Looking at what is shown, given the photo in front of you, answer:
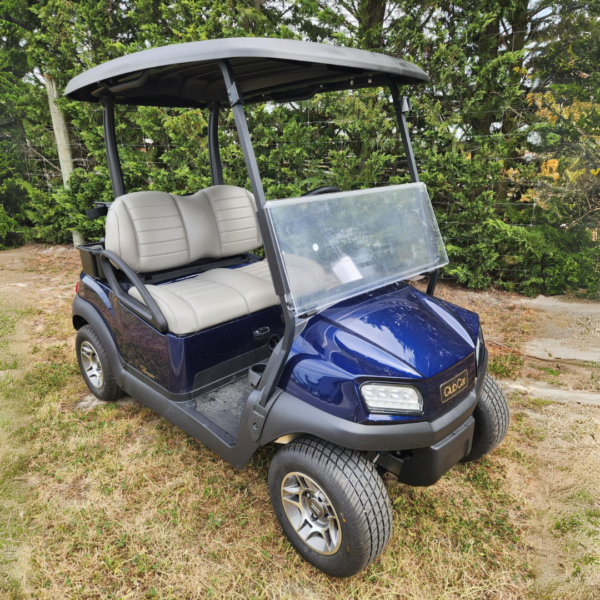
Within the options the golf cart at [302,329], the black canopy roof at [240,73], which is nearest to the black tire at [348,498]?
the golf cart at [302,329]

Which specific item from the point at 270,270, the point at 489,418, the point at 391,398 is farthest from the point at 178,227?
the point at 489,418

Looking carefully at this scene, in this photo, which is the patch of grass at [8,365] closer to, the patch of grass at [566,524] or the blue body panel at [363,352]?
the blue body panel at [363,352]

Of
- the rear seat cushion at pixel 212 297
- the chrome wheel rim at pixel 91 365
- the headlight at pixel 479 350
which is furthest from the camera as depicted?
the chrome wheel rim at pixel 91 365

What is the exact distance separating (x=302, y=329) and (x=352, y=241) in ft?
1.57

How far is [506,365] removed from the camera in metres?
3.31

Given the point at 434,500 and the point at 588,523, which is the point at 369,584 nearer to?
the point at 434,500

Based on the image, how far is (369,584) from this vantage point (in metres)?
1.68

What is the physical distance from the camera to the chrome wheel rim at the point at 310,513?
1645mm

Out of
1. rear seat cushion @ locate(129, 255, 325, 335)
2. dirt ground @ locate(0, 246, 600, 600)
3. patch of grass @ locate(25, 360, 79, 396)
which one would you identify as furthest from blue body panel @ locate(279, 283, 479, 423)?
patch of grass @ locate(25, 360, 79, 396)

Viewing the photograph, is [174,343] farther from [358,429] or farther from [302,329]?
[358,429]

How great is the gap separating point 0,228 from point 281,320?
263 inches

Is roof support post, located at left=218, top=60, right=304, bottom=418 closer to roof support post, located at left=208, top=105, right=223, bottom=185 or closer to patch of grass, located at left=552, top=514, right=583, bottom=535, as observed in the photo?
patch of grass, located at left=552, top=514, right=583, bottom=535

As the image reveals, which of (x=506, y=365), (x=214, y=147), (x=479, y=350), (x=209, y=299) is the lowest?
(x=506, y=365)

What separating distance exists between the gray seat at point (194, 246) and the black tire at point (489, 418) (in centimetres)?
121
